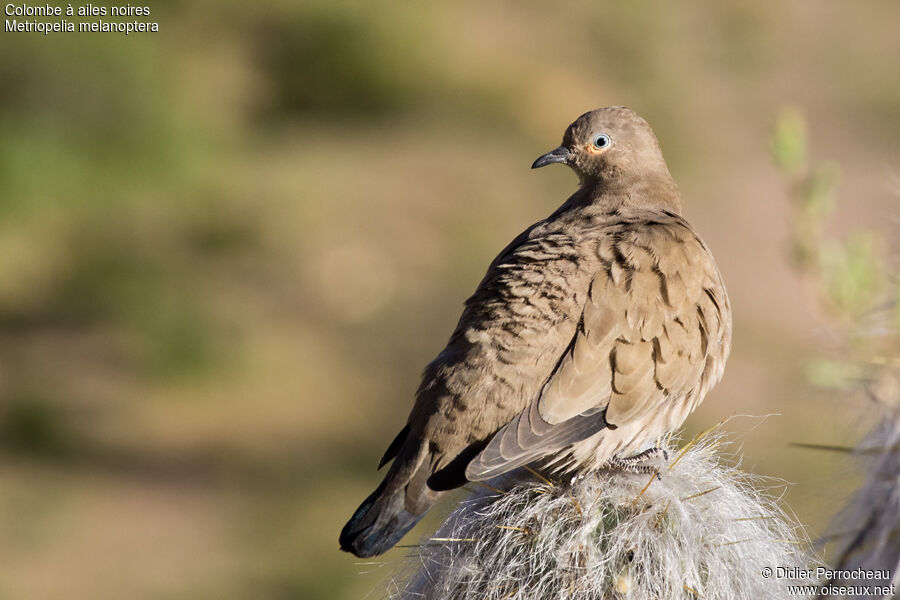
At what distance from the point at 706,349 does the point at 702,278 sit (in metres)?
0.29

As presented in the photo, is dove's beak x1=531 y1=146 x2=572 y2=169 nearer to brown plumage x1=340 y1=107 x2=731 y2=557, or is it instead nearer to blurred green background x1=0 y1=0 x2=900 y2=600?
brown plumage x1=340 y1=107 x2=731 y2=557

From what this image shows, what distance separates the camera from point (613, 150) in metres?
4.77

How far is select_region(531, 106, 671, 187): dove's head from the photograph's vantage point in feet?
15.6

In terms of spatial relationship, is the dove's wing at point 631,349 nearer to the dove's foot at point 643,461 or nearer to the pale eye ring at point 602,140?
the dove's foot at point 643,461

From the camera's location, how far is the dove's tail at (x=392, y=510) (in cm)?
362

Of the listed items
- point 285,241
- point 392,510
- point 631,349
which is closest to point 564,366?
point 631,349

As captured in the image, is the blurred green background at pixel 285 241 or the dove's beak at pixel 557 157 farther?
the blurred green background at pixel 285 241

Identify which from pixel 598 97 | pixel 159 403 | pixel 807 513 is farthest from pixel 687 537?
pixel 598 97

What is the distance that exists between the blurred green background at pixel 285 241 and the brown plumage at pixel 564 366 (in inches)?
214

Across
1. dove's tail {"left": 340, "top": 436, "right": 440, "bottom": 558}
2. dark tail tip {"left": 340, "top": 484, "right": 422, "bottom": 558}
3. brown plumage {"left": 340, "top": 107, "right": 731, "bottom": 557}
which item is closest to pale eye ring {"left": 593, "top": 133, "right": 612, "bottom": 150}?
brown plumage {"left": 340, "top": 107, "right": 731, "bottom": 557}

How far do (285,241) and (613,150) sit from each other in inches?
351

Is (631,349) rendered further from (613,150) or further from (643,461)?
(613,150)

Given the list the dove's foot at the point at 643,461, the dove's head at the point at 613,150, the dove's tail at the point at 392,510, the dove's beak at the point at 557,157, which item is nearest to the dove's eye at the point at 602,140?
the dove's head at the point at 613,150

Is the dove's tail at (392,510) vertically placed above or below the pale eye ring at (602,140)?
below
